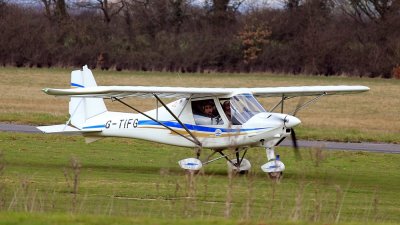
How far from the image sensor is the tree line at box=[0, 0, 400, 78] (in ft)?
245

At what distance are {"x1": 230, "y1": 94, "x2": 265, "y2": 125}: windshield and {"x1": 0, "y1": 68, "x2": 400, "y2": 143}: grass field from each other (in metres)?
10.4

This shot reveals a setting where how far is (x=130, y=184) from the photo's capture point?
61.3ft

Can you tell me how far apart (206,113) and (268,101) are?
28.9 m

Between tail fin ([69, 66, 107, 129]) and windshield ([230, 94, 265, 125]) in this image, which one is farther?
tail fin ([69, 66, 107, 129])

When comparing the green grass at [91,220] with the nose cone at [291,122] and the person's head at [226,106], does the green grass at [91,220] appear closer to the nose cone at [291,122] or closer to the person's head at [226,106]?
the nose cone at [291,122]

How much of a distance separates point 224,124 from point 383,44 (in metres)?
56.3

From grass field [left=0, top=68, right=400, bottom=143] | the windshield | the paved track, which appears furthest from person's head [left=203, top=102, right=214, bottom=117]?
grass field [left=0, top=68, right=400, bottom=143]

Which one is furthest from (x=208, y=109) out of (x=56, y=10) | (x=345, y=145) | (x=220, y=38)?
(x=56, y=10)

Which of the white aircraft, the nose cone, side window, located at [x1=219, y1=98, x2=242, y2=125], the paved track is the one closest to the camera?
the nose cone

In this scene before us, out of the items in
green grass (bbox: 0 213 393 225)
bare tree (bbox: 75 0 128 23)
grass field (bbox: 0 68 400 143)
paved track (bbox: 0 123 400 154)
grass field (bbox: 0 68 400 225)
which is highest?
bare tree (bbox: 75 0 128 23)

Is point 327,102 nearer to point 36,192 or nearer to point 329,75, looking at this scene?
point 329,75

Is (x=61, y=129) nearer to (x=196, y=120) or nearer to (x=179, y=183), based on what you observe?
(x=196, y=120)

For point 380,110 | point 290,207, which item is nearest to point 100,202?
point 290,207

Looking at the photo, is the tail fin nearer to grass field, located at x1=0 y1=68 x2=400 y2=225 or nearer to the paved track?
grass field, located at x1=0 y1=68 x2=400 y2=225
